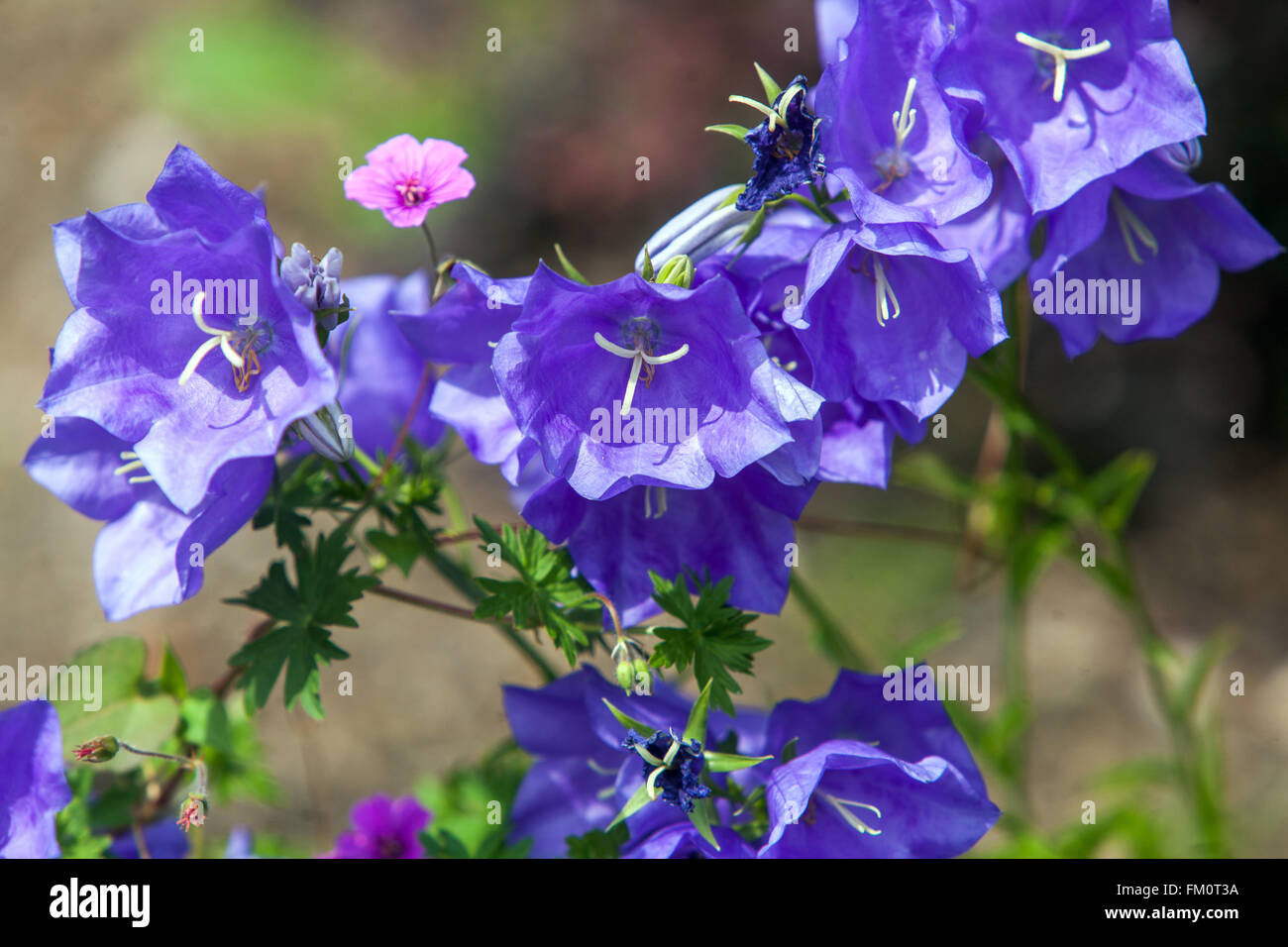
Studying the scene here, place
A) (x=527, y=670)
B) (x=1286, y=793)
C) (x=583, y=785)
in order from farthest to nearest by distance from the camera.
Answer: (x=527, y=670), (x=1286, y=793), (x=583, y=785)

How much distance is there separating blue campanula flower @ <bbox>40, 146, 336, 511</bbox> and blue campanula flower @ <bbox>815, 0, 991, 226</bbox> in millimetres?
690

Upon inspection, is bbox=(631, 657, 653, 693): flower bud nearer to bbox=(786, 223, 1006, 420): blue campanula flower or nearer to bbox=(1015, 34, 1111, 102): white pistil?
bbox=(786, 223, 1006, 420): blue campanula flower

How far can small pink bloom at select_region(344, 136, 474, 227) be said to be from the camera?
1.35 m

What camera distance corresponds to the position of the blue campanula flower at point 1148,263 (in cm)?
158

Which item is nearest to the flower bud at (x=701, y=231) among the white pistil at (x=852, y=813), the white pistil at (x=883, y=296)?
the white pistil at (x=883, y=296)

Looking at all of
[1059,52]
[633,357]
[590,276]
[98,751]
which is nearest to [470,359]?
[633,357]

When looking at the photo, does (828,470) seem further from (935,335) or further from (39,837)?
(39,837)

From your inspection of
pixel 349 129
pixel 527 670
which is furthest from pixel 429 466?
pixel 349 129

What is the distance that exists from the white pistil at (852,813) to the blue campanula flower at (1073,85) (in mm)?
793

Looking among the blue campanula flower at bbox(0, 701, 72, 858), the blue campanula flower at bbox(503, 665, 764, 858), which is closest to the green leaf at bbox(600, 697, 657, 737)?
the blue campanula flower at bbox(503, 665, 764, 858)

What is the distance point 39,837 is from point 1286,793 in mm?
3276

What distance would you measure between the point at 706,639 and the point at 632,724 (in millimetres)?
138

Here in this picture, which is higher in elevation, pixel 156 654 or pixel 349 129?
pixel 349 129
